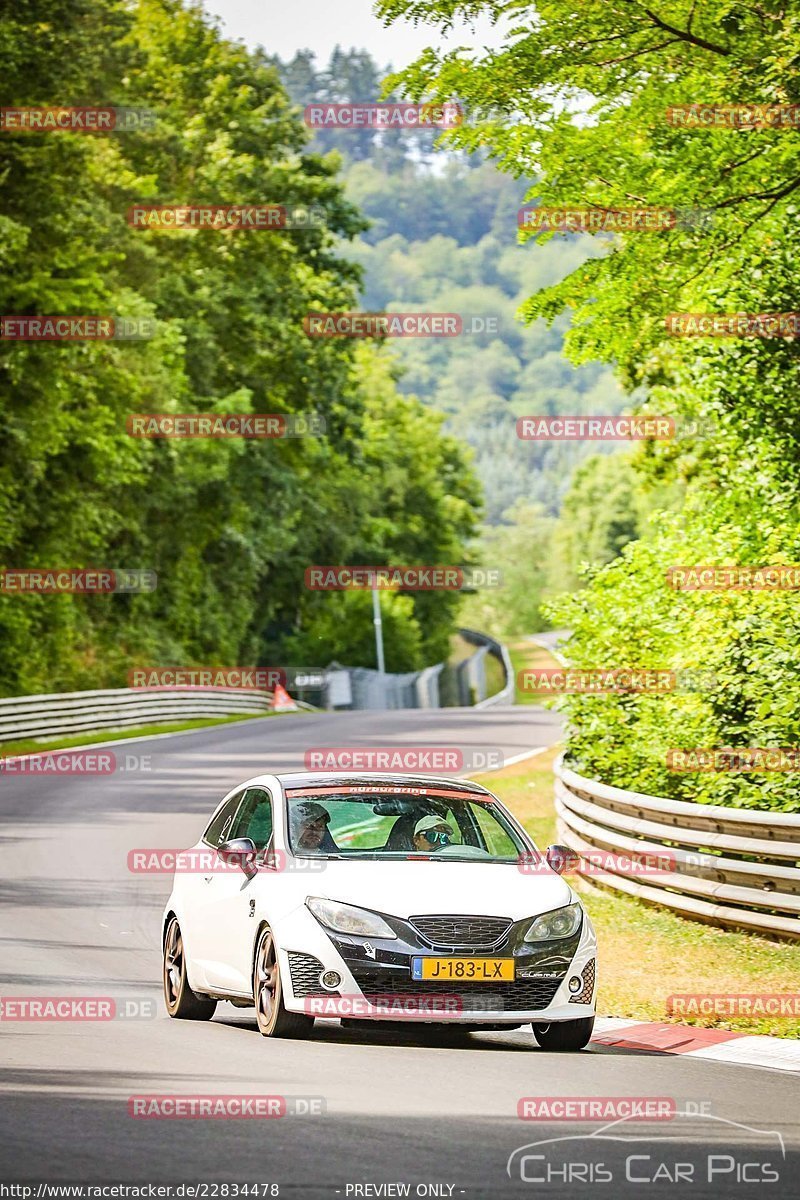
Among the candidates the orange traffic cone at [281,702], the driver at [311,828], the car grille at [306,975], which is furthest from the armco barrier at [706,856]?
the orange traffic cone at [281,702]

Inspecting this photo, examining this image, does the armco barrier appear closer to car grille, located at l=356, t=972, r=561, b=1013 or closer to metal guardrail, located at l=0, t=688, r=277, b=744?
car grille, located at l=356, t=972, r=561, b=1013

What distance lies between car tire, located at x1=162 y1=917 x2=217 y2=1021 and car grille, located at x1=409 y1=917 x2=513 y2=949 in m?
2.24

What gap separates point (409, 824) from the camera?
10.6m

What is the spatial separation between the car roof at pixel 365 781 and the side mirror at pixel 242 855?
58cm

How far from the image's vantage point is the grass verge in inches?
450

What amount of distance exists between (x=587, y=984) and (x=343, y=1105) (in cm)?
239

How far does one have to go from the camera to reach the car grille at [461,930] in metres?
9.30

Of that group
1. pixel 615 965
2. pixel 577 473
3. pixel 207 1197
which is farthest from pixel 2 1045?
pixel 577 473

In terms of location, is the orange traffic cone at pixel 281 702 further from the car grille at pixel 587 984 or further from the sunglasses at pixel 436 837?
the car grille at pixel 587 984

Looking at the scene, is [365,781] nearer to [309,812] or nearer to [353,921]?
[309,812]

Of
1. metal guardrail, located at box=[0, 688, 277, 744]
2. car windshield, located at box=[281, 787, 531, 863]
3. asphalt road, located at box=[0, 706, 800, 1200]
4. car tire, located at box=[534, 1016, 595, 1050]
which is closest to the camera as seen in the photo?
asphalt road, located at box=[0, 706, 800, 1200]

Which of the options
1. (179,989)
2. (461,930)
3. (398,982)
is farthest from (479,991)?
(179,989)

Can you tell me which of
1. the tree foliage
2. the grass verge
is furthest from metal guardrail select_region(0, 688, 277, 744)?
the grass verge

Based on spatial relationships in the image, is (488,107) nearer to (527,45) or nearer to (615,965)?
(527,45)
